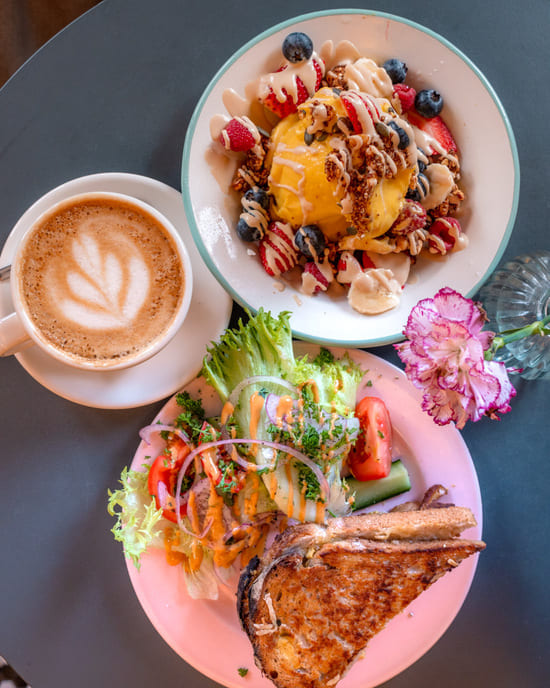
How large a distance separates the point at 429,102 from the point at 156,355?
0.95m

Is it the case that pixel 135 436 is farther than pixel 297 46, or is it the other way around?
pixel 135 436

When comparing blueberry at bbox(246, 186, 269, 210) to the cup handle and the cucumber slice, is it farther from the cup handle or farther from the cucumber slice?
the cucumber slice

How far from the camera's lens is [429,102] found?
151cm

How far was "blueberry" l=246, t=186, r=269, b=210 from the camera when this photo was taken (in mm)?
1519

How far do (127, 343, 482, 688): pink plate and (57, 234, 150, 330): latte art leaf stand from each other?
0.98 feet

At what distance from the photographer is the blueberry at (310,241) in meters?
1.50

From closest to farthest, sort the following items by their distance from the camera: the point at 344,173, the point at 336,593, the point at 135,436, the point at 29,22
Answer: the point at 344,173
the point at 336,593
the point at 135,436
the point at 29,22

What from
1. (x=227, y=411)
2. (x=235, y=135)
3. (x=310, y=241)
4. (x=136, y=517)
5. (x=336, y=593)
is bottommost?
(x=336, y=593)

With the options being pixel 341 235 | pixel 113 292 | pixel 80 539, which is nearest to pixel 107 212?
pixel 113 292

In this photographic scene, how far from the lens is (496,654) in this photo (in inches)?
70.0

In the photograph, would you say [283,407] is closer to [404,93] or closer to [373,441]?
[373,441]

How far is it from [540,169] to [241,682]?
168cm

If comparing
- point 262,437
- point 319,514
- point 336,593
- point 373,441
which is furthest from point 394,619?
point 262,437

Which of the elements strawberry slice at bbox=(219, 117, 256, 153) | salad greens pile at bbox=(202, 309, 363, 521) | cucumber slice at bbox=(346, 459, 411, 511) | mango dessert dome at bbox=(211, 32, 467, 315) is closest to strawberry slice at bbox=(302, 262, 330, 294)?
mango dessert dome at bbox=(211, 32, 467, 315)
